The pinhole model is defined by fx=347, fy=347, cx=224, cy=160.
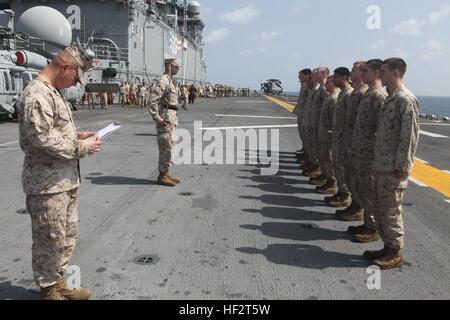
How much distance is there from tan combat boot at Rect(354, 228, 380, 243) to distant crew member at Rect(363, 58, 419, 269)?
41cm

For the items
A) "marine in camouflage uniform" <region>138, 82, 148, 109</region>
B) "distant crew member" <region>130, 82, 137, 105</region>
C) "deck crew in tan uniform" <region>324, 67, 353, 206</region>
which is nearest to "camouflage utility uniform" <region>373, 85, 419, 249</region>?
"deck crew in tan uniform" <region>324, 67, 353, 206</region>

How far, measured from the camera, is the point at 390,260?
3279 millimetres

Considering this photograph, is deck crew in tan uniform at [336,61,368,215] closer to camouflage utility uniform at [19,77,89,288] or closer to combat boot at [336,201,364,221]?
combat boot at [336,201,364,221]

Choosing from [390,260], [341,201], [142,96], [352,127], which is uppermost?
[142,96]

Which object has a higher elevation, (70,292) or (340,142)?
(340,142)

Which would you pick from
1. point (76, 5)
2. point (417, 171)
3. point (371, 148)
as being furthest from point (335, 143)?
point (76, 5)

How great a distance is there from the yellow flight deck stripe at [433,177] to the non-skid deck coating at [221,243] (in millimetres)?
335

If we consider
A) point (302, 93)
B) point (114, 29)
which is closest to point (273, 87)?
point (114, 29)

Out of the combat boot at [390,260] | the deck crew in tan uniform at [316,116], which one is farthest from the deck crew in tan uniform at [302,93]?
the combat boot at [390,260]

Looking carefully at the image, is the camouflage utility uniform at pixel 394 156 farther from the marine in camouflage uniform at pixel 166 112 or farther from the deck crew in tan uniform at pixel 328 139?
the marine in camouflage uniform at pixel 166 112

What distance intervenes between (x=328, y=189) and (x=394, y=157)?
2499mm

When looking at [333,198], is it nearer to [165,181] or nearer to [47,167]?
[165,181]
